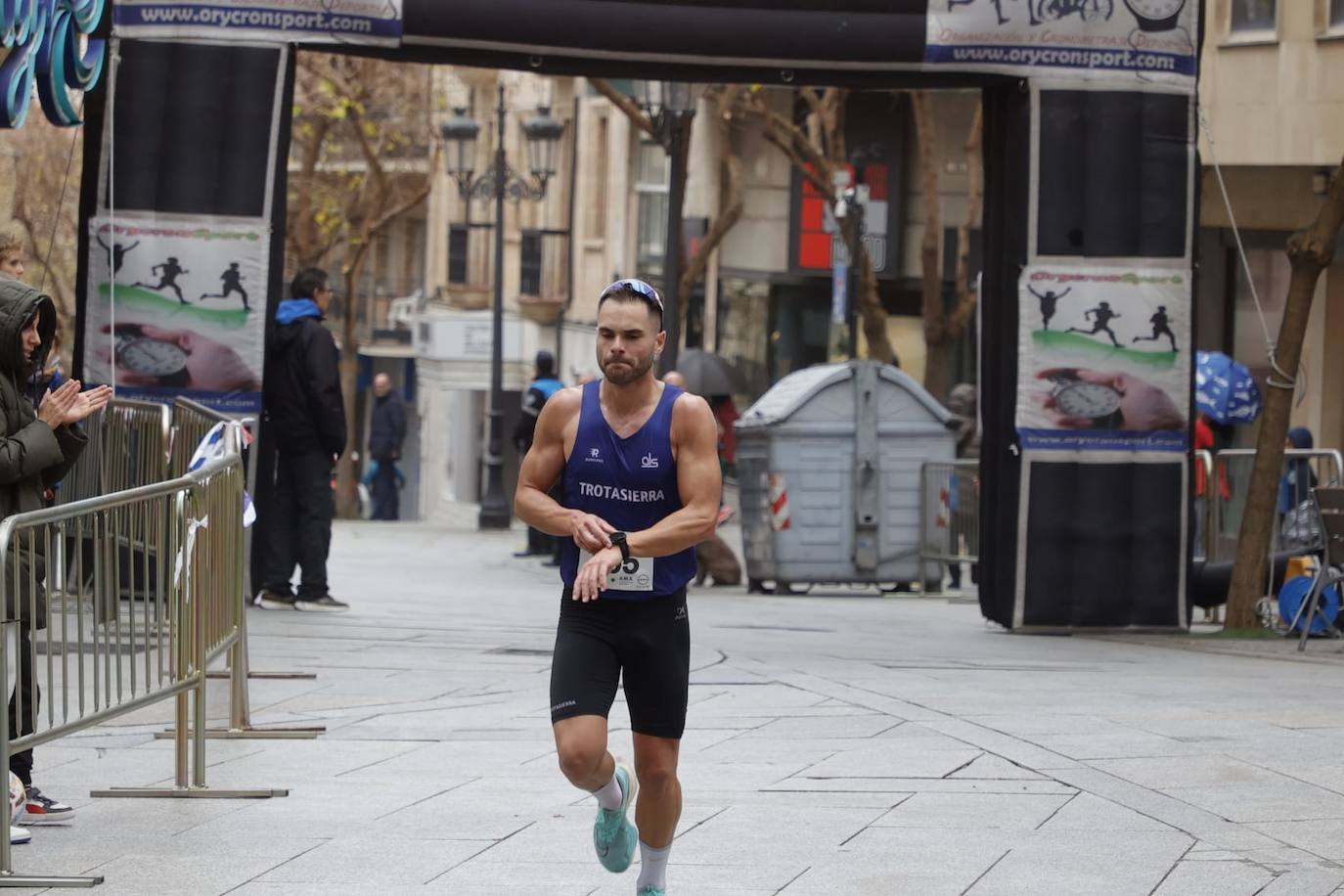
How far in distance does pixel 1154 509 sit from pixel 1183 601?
61cm

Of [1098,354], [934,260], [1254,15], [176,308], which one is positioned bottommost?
[1098,354]

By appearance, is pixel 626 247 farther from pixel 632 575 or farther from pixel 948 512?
pixel 632 575

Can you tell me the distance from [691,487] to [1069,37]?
8.50 meters

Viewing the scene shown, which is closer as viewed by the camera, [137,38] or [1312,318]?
[137,38]

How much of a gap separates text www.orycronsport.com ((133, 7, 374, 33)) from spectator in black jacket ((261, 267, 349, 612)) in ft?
5.08

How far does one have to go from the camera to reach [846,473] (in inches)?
764

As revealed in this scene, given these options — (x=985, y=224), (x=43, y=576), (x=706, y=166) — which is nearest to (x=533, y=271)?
(x=706, y=166)

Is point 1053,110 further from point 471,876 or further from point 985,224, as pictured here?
point 471,876

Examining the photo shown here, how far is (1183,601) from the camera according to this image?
14312mm

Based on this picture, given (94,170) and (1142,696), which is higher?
(94,170)

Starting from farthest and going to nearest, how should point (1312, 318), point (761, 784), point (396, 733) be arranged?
point (1312, 318)
point (396, 733)
point (761, 784)

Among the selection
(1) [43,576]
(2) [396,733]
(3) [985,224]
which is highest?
(3) [985,224]

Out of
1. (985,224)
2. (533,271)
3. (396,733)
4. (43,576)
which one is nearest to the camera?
(43,576)

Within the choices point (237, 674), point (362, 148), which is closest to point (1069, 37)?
point (237, 674)
